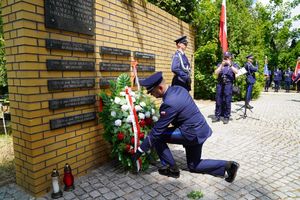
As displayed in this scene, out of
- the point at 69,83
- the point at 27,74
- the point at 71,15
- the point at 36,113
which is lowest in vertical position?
the point at 36,113

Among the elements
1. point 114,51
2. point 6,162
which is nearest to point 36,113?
point 114,51

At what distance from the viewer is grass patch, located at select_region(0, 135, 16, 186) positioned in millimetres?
Answer: 3338

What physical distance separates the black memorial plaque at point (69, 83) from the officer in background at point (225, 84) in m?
4.11

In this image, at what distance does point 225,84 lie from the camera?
6.56 m

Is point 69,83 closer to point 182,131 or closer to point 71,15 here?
point 71,15

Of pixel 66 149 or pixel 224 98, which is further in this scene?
pixel 224 98

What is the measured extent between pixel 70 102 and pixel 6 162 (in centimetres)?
185

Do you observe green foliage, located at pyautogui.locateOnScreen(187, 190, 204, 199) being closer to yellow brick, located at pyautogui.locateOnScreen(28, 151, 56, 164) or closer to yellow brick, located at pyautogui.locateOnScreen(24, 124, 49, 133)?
yellow brick, located at pyautogui.locateOnScreen(28, 151, 56, 164)

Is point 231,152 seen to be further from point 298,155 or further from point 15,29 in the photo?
point 15,29

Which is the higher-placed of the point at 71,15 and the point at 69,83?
the point at 71,15

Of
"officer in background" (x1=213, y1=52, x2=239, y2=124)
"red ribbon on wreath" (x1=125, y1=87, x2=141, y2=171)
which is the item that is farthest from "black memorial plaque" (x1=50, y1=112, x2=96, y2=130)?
"officer in background" (x1=213, y1=52, x2=239, y2=124)

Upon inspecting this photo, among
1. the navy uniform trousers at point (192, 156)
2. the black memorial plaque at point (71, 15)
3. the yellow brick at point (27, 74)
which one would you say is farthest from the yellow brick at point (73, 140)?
the black memorial plaque at point (71, 15)

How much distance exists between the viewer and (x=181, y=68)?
514 centimetres

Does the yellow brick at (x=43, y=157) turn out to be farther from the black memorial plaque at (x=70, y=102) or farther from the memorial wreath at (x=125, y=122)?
the memorial wreath at (x=125, y=122)
